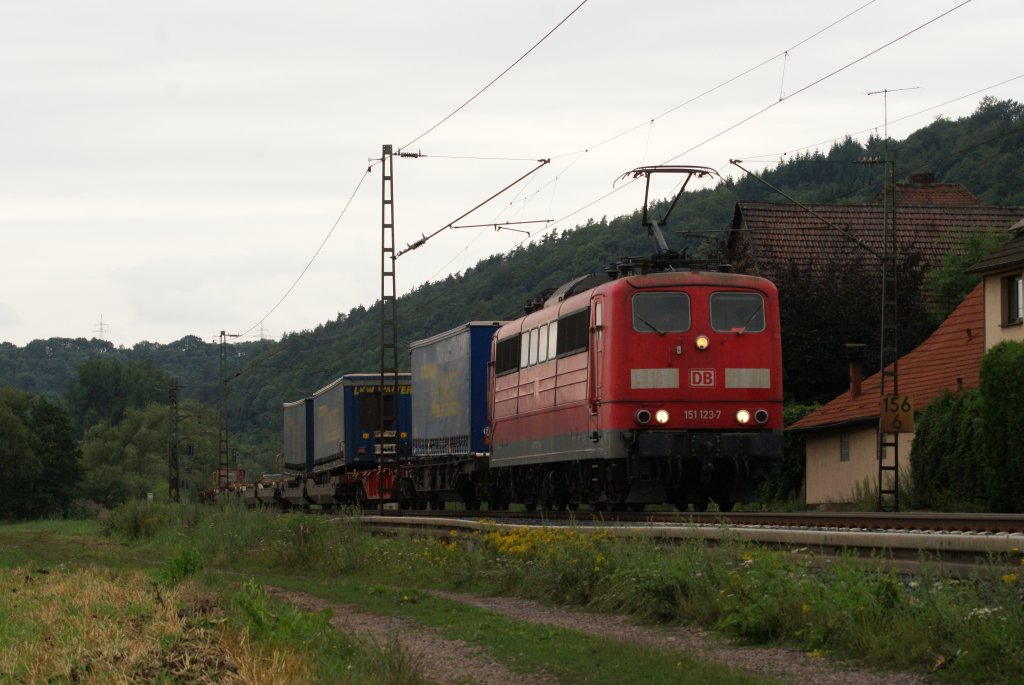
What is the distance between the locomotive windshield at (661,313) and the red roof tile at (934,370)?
1520 cm

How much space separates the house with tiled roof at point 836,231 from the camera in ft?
170

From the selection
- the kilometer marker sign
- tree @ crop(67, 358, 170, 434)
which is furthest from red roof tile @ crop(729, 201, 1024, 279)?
tree @ crop(67, 358, 170, 434)

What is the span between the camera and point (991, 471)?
2784 cm

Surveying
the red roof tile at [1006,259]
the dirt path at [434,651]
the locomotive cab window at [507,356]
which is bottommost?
the dirt path at [434,651]

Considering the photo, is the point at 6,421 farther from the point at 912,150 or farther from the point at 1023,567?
the point at 1023,567

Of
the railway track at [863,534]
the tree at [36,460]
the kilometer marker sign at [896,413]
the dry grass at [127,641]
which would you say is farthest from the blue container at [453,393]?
the tree at [36,460]

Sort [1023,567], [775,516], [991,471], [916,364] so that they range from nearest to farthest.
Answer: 1. [1023,567]
2. [775,516]
3. [991,471]
4. [916,364]

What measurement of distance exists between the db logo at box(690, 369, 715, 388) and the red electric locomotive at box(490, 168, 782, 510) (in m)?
0.02

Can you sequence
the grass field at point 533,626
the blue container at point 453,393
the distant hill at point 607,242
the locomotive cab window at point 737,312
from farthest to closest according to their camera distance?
the distant hill at point 607,242 < the blue container at point 453,393 < the locomotive cab window at point 737,312 < the grass field at point 533,626

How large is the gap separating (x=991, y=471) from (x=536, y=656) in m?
18.7

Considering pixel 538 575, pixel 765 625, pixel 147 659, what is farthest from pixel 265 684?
pixel 538 575

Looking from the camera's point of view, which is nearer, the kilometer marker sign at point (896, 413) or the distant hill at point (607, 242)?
the kilometer marker sign at point (896, 413)

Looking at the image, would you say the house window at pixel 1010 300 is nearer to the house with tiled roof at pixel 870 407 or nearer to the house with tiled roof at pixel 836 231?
the house with tiled roof at pixel 870 407

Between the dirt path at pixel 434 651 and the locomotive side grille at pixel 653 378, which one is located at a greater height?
the locomotive side grille at pixel 653 378
